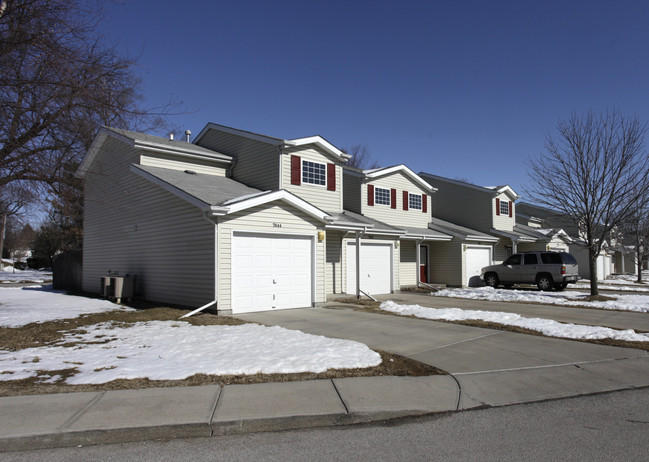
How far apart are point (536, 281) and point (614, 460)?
1996 centimetres

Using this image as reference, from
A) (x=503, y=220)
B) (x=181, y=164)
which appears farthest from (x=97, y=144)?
(x=503, y=220)

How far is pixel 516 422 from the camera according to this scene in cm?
498

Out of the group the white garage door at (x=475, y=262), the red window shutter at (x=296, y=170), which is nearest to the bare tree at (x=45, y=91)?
the red window shutter at (x=296, y=170)

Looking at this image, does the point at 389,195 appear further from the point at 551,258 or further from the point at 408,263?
the point at 551,258

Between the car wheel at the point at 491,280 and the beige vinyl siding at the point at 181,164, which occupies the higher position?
the beige vinyl siding at the point at 181,164

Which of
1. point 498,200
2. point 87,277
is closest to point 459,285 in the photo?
point 498,200

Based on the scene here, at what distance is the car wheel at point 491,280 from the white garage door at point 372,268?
23.1 feet

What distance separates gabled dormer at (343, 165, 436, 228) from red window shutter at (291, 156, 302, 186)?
168 inches

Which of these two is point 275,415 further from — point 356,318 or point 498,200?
point 498,200

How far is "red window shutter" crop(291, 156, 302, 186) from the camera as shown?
55.9 feet

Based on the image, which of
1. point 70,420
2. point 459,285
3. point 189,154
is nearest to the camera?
point 70,420

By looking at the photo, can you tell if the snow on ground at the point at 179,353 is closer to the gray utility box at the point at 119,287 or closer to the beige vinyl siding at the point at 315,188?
the gray utility box at the point at 119,287

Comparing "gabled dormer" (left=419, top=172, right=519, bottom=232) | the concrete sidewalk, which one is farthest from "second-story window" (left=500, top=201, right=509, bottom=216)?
the concrete sidewalk

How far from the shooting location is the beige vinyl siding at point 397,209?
2144 cm
